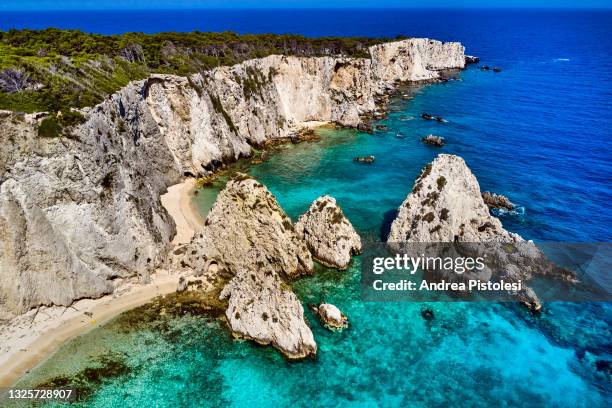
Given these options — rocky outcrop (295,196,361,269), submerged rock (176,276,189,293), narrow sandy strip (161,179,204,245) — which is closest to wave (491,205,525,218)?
rocky outcrop (295,196,361,269)

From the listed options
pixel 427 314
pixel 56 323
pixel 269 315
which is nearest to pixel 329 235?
pixel 427 314

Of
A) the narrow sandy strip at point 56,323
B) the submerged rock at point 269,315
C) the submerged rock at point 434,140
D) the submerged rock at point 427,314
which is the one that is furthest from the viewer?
the submerged rock at point 434,140

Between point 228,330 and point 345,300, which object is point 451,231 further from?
point 228,330

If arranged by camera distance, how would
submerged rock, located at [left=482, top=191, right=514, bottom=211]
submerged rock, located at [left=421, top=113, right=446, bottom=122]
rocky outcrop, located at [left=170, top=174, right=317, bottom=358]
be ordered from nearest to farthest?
rocky outcrop, located at [left=170, top=174, right=317, bottom=358]
submerged rock, located at [left=482, top=191, right=514, bottom=211]
submerged rock, located at [left=421, top=113, right=446, bottom=122]

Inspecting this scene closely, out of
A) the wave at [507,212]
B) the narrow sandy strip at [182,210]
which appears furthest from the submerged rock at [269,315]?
the wave at [507,212]

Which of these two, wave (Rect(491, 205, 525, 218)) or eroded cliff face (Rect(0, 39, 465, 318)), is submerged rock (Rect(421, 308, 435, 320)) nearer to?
wave (Rect(491, 205, 525, 218))

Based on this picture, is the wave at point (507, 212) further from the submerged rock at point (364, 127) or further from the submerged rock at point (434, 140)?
the submerged rock at point (364, 127)
